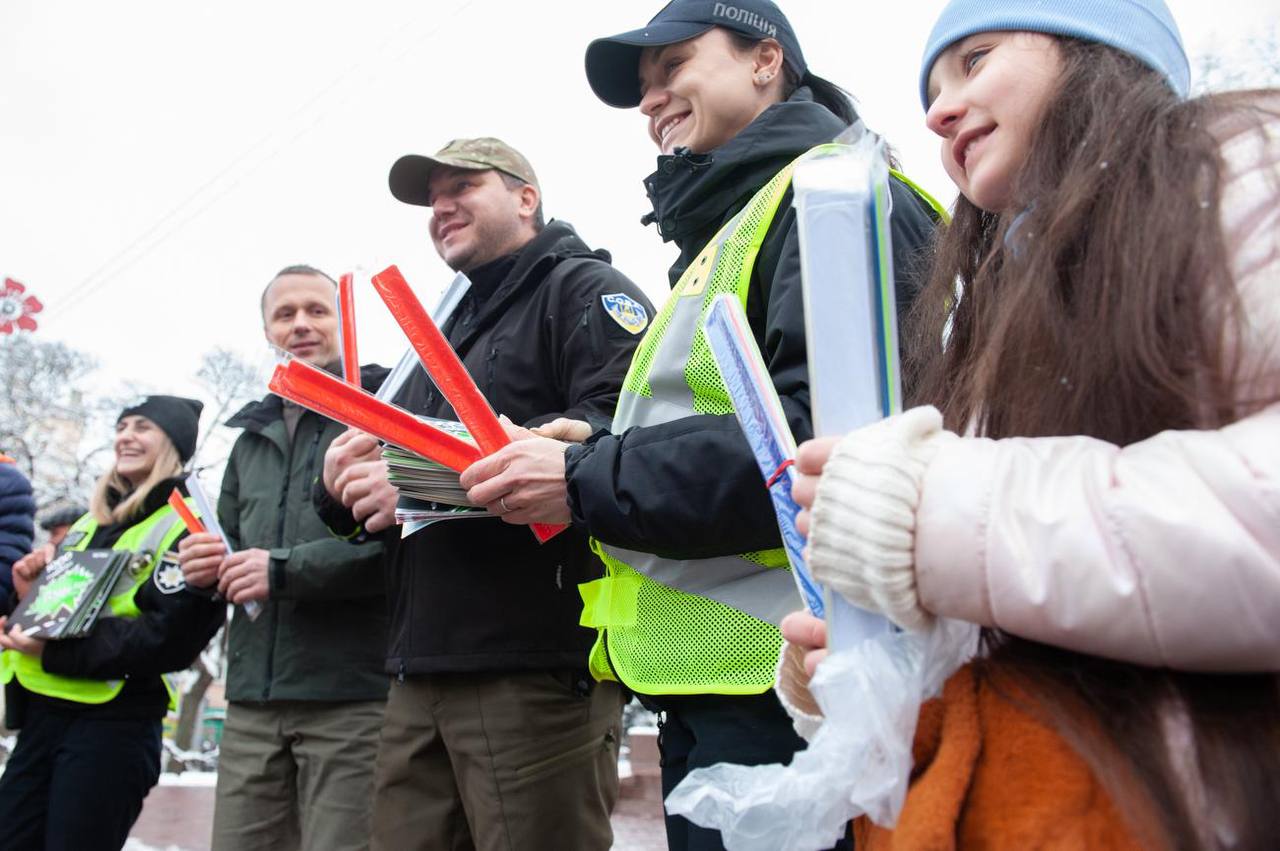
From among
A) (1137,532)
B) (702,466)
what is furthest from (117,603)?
(1137,532)

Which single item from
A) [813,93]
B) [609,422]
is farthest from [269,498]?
[813,93]

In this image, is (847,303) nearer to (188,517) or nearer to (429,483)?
(429,483)

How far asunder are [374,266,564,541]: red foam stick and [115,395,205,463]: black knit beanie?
2.75 m

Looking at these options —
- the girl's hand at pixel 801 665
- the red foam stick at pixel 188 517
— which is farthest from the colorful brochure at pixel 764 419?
the red foam stick at pixel 188 517

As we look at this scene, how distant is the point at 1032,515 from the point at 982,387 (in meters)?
0.27

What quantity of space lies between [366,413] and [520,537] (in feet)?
1.93

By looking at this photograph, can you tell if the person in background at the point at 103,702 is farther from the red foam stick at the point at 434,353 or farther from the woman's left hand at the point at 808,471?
the woman's left hand at the point at 808,471

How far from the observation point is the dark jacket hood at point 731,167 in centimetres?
199

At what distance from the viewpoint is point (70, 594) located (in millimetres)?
3676

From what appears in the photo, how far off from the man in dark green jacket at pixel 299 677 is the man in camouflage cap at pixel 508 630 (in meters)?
0.62


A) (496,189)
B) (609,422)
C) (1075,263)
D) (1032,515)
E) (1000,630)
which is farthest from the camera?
(496,189)

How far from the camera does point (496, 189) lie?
3000mm

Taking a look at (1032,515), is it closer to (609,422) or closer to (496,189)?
(609,422)

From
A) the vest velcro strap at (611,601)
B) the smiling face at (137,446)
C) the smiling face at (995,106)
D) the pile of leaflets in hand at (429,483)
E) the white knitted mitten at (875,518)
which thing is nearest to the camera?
the white knitted mitten at (875,518)
